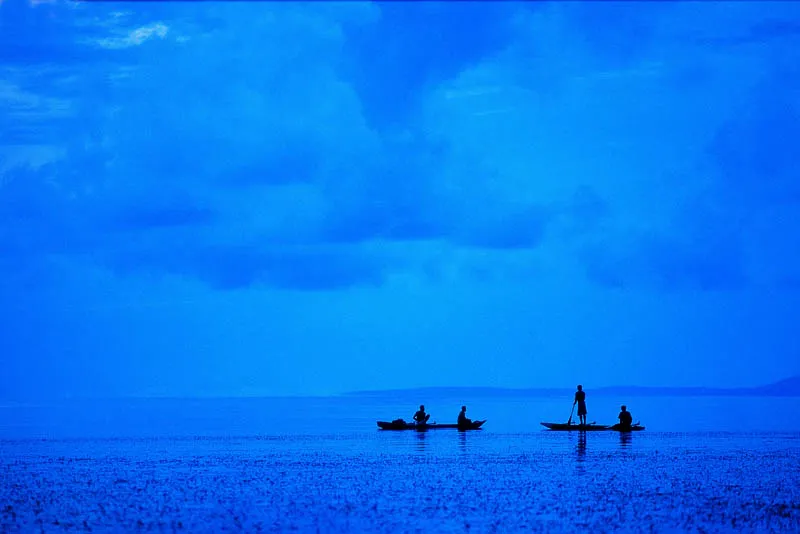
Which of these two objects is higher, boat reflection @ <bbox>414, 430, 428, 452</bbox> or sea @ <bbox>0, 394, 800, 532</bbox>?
boat reflection @ <bbox>414, 430, 428, 452</bbox>

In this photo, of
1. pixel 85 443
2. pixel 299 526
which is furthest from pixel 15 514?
pixel 85 443

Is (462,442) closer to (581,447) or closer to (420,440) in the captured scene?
(420,440)

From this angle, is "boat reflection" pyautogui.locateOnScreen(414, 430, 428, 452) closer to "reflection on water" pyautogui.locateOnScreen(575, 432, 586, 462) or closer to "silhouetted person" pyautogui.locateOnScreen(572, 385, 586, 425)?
"reflection on water" pyautogui.locateOnScreen(575, 432, 586, 462)

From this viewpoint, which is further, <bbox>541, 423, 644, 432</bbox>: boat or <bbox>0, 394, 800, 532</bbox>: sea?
<bbox>541, 423, 644, 432</bbox>: boat

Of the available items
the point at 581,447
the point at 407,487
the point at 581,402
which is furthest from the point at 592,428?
the point at 407,487

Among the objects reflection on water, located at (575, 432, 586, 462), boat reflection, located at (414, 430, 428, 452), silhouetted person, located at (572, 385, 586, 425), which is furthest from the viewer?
silhouetted person, located at (572, 385, 586, 425)

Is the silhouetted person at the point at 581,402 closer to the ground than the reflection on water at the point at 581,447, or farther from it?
farther from it

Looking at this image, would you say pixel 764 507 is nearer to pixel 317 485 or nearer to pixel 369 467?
pixel 317 485

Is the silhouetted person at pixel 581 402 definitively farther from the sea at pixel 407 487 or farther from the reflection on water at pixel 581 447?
the sea at pixel 407 487

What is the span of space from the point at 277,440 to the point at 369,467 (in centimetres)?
2175

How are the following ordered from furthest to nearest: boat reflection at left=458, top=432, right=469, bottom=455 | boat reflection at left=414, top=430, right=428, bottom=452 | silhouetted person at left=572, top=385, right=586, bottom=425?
1. silhouetted person at left=572, top=385, right=586, bottom=425
2. boat reflection at left=414, top=430, right=428, bottom=452
3. boat reflection at left=458, top=432, right=469, bottom=455

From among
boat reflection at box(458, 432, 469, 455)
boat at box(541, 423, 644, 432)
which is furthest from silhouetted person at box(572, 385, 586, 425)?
boat reflection at box(458, 432, 469, 455)

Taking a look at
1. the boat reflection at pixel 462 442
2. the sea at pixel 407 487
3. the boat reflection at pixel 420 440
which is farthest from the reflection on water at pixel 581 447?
the boat reflection at pixel 420 440

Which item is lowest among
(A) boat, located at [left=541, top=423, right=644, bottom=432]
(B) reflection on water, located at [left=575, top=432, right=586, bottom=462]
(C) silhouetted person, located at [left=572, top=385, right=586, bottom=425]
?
(B) reflection on water, located at [left=575, top=432, right=586, bottom=462]
